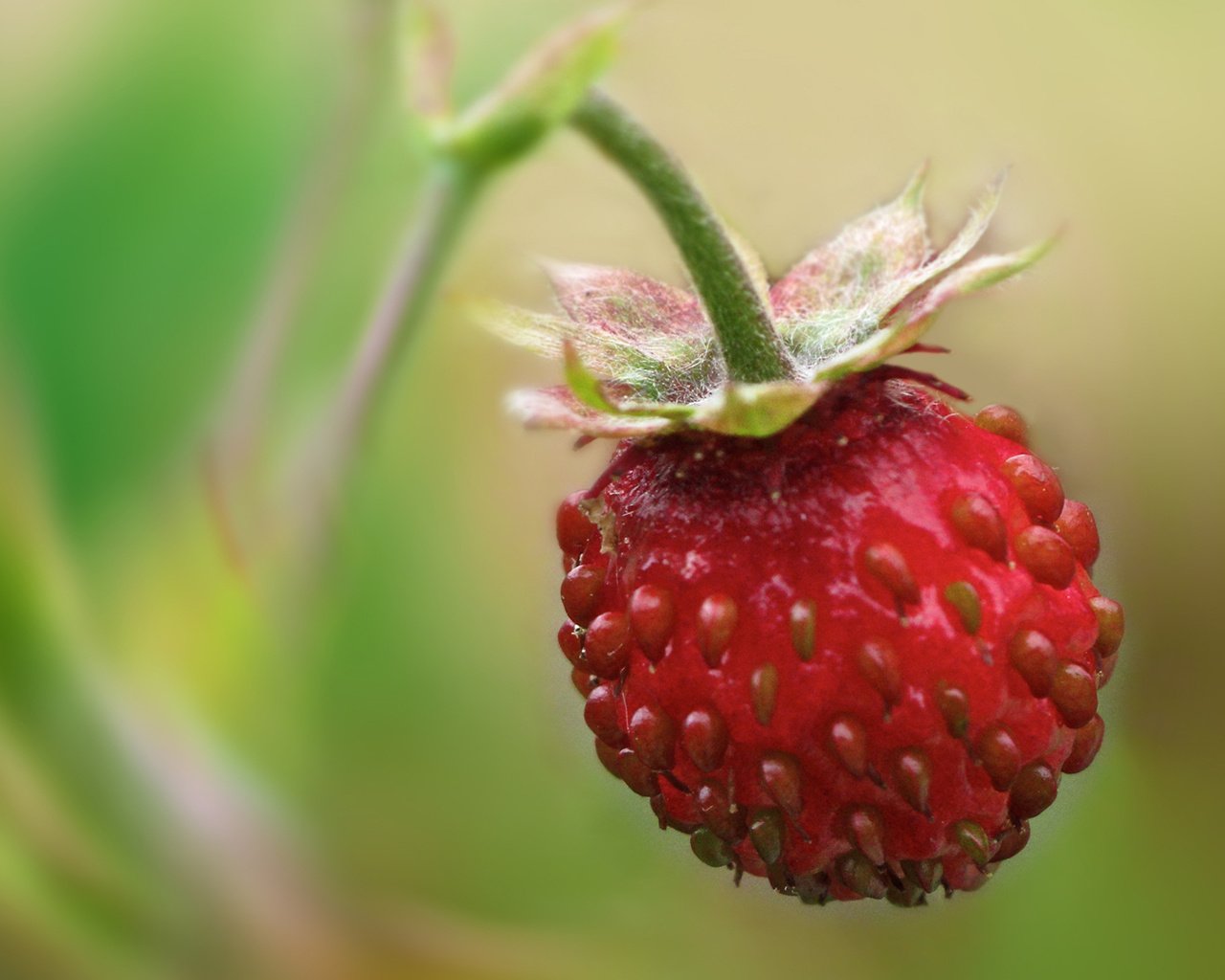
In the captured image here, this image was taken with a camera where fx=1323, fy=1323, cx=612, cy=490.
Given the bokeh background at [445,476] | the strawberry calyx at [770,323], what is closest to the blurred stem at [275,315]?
the bokeh background at [445,476]

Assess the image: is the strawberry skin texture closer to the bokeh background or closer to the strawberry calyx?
the strawberry calyx

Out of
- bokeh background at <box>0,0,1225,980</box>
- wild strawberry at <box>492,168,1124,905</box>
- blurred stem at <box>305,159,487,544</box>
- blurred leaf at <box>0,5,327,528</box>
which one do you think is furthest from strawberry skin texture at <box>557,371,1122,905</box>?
blurred leaf at <box>0,5,327,528</box>

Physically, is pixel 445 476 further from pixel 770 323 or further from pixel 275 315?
pixel 770 323

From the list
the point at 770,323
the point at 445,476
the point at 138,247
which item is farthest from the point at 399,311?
the point at 445,476

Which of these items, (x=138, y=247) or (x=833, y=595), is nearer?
(x=833, y=595)

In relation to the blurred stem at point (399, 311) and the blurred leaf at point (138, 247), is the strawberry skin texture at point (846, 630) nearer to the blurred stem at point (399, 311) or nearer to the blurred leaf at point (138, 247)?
the blurred stem at point (399, 311)

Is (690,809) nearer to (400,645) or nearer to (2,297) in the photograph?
(2,297)
